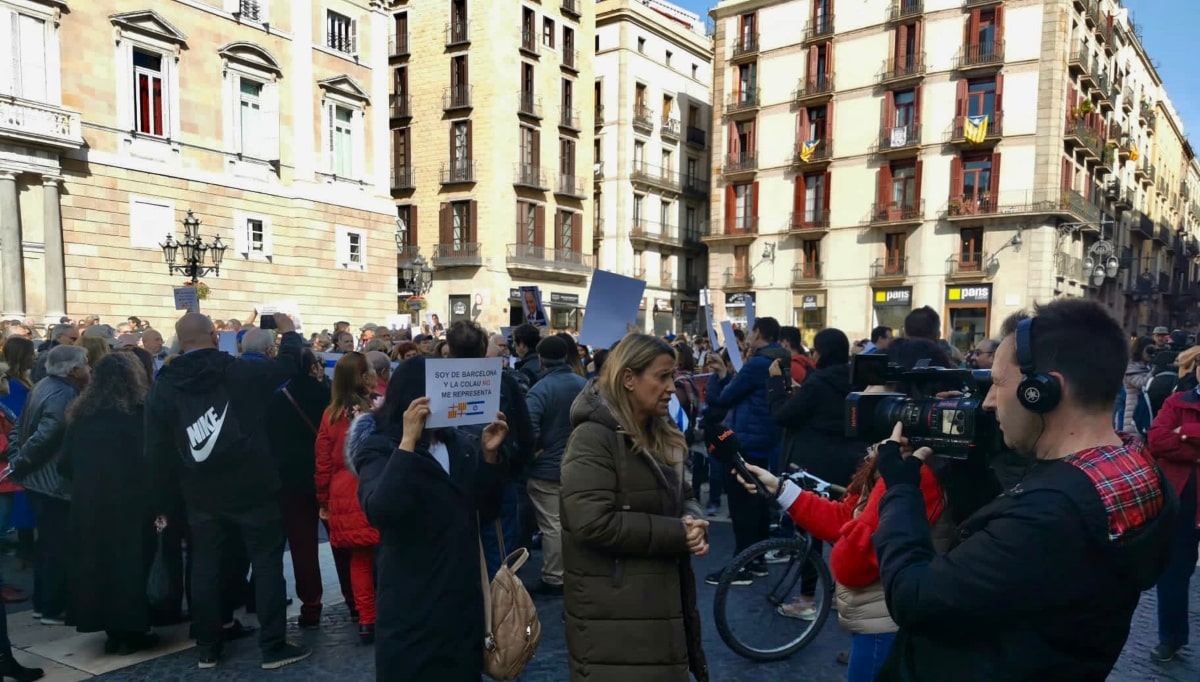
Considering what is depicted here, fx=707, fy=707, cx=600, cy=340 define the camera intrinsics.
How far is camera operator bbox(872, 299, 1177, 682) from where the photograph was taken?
139 cm

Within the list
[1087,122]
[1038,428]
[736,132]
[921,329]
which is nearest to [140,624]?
[1038,428]

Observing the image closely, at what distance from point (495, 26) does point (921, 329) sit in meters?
29.1

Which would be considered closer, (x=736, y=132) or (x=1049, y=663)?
(x=1049, y=663)

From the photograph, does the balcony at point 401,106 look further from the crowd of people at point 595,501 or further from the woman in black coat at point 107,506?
the woman in black coat at point 107,506

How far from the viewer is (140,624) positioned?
167 inches

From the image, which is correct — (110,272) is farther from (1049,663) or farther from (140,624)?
(1049,663)

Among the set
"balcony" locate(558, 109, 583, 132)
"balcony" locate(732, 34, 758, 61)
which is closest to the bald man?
"balcony" locate(558, 109, 583, 132)

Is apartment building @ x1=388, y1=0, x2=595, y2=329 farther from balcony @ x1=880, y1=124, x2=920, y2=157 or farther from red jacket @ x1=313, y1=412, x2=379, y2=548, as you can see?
red jacket @ x1=313, y1=412, x2=379, y2=548

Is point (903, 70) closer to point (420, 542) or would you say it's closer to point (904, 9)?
point (904, 9)

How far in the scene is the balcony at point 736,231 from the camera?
3650 cm

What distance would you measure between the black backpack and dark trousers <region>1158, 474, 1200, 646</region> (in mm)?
5541

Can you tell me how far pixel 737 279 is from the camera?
37094 mm

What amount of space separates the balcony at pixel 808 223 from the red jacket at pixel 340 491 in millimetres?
32582

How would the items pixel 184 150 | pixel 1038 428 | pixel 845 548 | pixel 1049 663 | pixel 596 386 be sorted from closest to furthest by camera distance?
pixel 1049 663, pixel 1038 428, pixel 845 548, pixel 596 386, pixel 184 150
